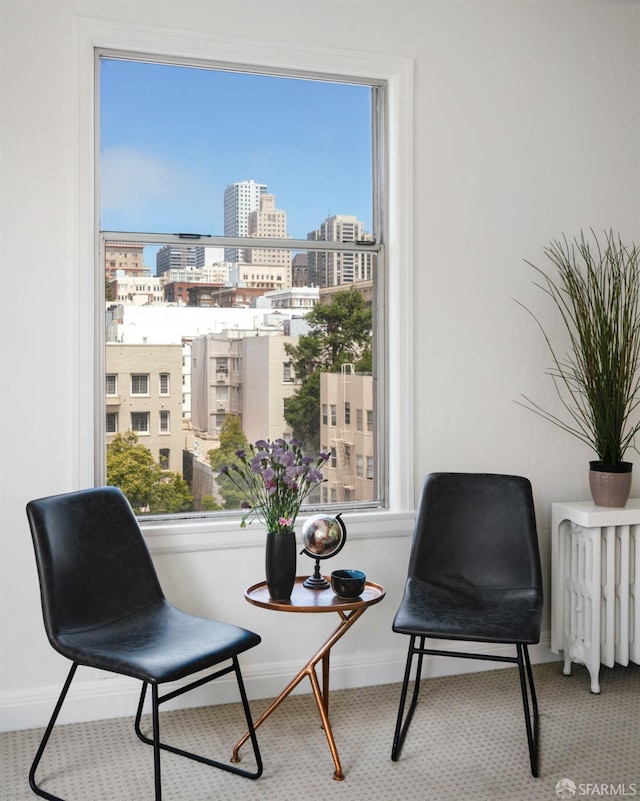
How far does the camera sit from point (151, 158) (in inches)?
115

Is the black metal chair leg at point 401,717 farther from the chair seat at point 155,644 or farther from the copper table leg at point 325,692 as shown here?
the chair seat at point 155,644

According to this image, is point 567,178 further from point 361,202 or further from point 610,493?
point 610,493

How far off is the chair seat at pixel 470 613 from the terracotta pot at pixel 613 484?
0.58 metres

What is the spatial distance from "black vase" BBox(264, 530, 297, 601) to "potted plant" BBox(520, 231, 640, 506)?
1.33m

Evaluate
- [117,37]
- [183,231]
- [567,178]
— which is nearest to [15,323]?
[183,231]

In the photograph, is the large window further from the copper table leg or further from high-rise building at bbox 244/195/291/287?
the copper table leg

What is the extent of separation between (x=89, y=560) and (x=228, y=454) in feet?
2.41

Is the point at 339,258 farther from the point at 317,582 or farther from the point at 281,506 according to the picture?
the point at 317,582

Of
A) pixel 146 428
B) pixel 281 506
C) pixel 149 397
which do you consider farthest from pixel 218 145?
pixel 281 506

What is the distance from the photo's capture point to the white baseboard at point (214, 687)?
8.99 ft

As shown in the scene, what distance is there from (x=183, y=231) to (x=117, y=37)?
0.71 metres

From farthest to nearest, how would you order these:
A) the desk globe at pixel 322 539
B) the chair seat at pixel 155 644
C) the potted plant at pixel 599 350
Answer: the potted plant at pixel 599 350 < the desk globe at pixel 322 539 < the chair seat at pixel 155 644

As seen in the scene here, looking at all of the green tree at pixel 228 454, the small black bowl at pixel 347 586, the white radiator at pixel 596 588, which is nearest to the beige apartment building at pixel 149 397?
the green tree at pixel 228 454

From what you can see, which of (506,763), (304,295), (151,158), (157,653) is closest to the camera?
(157,653)
